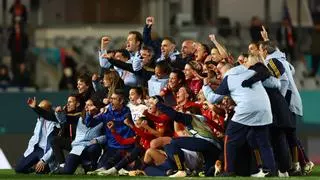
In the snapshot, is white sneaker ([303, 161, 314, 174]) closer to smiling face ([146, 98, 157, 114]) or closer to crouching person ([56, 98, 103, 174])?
smiling face ([146, 98, 157, 114])

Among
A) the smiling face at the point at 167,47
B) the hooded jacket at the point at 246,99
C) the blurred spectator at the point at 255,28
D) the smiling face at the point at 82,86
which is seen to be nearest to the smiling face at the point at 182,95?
the hooded jacket at the point at 246,99

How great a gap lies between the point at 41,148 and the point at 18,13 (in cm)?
976

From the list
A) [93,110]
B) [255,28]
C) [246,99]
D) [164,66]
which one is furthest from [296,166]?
[255,28]

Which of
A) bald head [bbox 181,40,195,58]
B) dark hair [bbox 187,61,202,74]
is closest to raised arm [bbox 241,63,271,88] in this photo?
dark hair [bbox 187,61,202,74]

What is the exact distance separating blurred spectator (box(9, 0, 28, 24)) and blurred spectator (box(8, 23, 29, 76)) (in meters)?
0.34

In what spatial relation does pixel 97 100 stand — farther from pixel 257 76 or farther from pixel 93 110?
pixel 257 76

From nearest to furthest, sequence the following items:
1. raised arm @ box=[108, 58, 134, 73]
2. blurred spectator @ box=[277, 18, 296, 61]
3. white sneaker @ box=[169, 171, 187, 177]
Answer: white sneaker @ box=[169, 171, 187, 177] < raised arm @ box=[108, 58, 134, 73] < blurred spectator @ box=[277, 18, 296, 61]

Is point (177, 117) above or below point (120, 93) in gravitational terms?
below

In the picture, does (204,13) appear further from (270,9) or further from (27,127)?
(27,127)

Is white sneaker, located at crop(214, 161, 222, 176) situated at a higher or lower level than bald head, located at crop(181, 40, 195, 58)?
lower

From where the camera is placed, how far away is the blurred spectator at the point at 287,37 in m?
31.6

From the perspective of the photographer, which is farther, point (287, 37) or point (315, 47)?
point (315, 47)

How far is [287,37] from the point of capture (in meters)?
31.7

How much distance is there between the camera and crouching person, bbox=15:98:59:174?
21.8 metres
